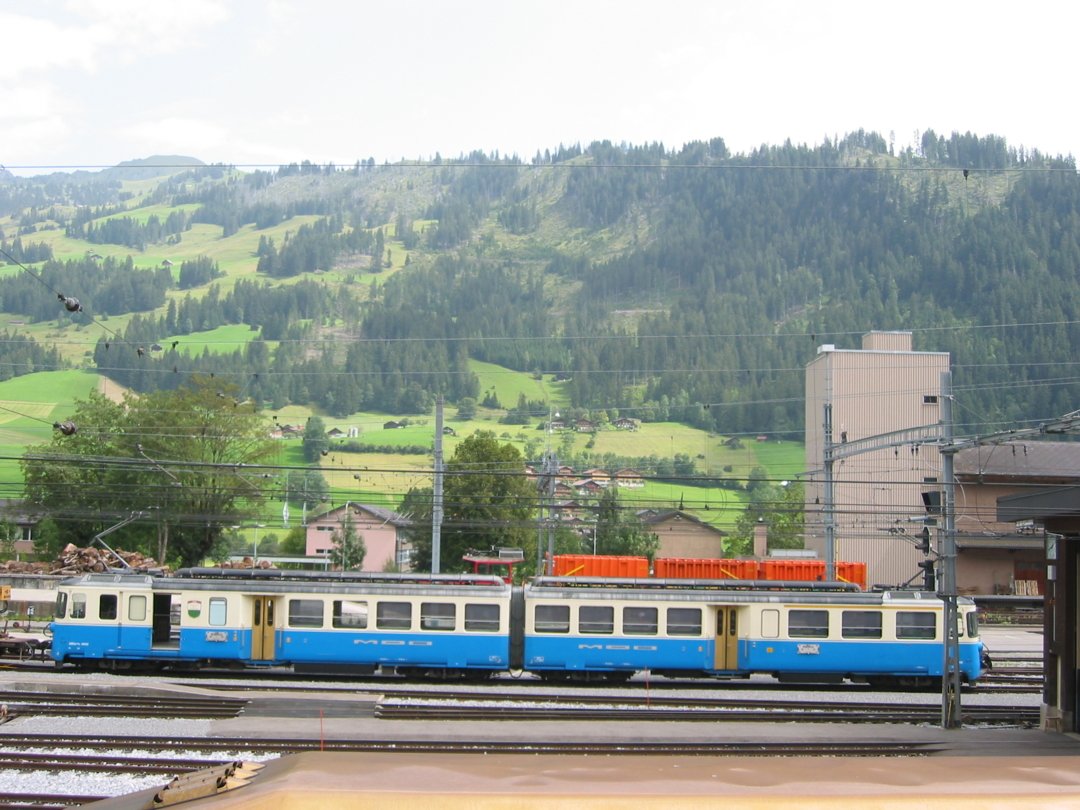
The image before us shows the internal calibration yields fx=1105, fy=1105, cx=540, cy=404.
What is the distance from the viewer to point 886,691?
3020 cm

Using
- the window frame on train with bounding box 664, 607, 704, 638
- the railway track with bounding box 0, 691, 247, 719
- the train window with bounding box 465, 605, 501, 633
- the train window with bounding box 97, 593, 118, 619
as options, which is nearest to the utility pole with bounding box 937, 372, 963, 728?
the window frame on train with bounding box 664, 607, 704, 638

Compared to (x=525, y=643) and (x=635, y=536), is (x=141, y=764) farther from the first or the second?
(x=635, y=536)

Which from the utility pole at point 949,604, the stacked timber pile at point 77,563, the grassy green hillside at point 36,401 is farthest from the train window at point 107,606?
the grassy green hillside at point 36,401

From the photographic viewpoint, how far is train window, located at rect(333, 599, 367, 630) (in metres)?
29.1

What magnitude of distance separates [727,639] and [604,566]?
492 centimetres

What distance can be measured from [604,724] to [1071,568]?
10.3 meters

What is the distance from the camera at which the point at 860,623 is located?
95.9ft

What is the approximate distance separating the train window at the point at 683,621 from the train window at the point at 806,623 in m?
2.43

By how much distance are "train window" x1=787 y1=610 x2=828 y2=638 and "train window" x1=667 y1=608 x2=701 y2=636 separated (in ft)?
7.99

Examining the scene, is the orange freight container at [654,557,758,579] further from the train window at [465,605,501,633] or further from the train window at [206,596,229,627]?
the train window at [206,596,229,627]

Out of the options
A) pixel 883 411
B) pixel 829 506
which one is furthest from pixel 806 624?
pixel 883 411

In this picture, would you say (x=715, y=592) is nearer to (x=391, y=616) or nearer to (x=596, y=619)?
(x=596, y=619)

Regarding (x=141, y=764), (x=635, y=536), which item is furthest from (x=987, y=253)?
(x=141, y=764)

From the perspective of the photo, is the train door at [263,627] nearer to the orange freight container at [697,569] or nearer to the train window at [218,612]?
the train window at [218,612]
